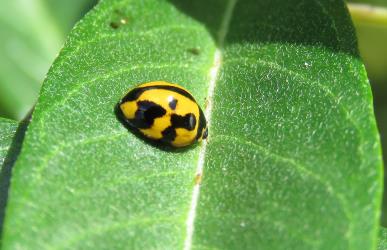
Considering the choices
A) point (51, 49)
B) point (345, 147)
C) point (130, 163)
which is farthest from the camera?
point (51, 49)

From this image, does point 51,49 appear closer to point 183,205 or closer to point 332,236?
point 183,205

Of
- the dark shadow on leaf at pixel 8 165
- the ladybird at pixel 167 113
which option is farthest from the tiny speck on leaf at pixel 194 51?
the dark shadow on leaf at pixel 8 165

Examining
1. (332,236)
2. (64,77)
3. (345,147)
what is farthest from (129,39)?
(332,236)

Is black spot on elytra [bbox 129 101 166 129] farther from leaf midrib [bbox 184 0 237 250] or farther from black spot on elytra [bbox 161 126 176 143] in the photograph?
leaf midrib [bbox 184 0 237 250]

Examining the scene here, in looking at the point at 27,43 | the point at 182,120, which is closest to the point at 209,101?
the point at 182,120

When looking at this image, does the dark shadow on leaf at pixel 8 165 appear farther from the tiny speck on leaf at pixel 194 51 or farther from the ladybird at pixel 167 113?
the tiny speck on leaf at pixel 194 51

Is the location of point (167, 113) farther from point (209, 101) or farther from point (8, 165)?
point (8, 165)
